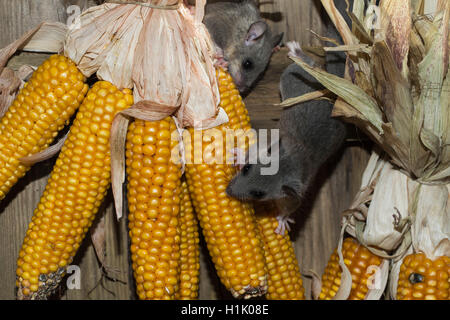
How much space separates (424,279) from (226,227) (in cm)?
75

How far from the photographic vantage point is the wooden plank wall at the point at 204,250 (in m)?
2.52

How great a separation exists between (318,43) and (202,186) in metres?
0.91

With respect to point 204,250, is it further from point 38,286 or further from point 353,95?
point 353,95

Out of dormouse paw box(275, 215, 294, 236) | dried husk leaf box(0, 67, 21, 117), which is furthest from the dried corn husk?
dried husk leaf box(0, 67, 21, 117)

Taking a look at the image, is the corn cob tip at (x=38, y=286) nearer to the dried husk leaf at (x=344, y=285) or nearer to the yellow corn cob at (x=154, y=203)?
the yellow corn cob at (x=154, y=203)

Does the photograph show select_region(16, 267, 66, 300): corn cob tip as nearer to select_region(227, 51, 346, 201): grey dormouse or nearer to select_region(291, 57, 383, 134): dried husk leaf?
select_region(227, 51, 346, 201): grey dormouse

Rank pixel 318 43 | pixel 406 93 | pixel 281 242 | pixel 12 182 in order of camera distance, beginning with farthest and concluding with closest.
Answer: pixel 318 43 → pixel 281 242 → pixel 12 182 → pixel 406 93

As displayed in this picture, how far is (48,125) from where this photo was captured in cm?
216

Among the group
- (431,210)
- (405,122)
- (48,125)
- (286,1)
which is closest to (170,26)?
(48,125)

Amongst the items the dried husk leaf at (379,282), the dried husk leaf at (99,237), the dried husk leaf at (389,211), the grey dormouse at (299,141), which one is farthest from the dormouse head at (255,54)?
the dried husk leaf at (379,282)

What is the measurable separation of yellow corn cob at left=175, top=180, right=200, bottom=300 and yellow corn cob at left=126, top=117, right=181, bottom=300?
0.17 metres

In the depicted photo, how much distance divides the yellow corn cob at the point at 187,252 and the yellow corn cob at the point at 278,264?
28cm

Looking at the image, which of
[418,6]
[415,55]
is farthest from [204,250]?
[418,6]

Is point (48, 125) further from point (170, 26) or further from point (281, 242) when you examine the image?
point (281, 242)
